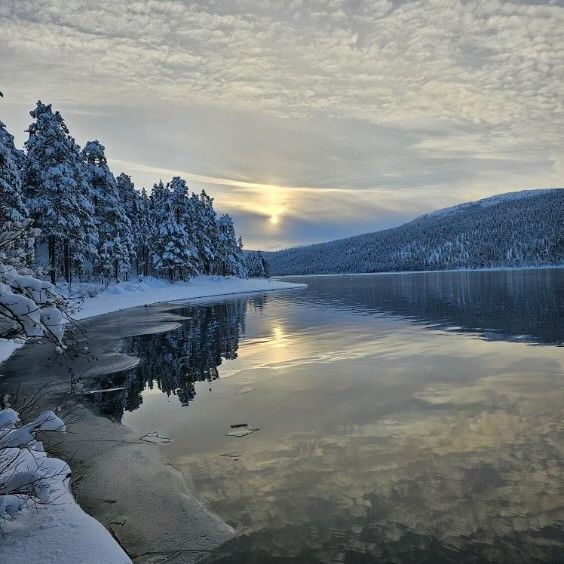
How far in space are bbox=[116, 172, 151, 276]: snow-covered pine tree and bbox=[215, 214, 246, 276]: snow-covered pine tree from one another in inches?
552

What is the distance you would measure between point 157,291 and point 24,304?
5615 centimetres

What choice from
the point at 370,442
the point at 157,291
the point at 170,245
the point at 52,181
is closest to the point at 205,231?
the point at 170,245

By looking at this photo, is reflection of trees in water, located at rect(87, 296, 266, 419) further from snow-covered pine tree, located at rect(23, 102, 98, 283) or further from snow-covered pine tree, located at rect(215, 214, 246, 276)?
snow-covered pine tree, located at rect(215, 214, 246, 276)

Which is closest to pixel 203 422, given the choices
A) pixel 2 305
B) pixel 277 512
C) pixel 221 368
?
pixel 277 512

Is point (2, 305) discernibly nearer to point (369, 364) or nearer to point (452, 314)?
point (369, 364)

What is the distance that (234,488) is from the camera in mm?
8117

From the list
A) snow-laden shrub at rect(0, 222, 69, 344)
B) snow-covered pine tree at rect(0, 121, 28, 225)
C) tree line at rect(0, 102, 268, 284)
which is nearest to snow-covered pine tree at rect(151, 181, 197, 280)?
tree line at rect(0, 102, 268, 284)

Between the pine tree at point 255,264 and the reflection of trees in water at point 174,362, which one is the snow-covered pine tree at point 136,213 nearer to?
the reflection of trees in water at point 174,362

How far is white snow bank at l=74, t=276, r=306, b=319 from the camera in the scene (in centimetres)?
4247

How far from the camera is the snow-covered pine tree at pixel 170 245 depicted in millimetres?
69438

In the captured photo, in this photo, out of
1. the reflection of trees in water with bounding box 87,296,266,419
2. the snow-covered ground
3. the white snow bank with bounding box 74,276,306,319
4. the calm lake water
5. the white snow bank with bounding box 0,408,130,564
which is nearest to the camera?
the white snow bank with bounding box 0,408,130,564

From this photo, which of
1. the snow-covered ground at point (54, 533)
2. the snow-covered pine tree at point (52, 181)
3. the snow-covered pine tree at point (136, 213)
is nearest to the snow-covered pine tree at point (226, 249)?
the snow-covered pine tree at point (136, 213)

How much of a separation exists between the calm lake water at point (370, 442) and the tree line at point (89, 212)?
5541 millimetres

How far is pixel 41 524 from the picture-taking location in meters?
6.34
